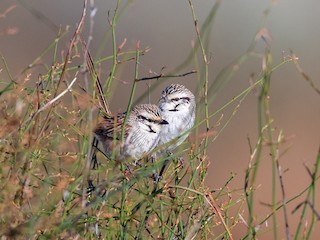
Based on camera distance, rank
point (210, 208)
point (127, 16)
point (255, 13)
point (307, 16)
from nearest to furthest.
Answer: point (210, 208), point (127, 16), point (255, 13), point (307, 16)

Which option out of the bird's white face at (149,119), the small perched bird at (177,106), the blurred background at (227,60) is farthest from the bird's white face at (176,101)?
the blurred background at (227,60)

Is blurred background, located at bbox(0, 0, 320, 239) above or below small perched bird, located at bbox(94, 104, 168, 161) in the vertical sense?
above

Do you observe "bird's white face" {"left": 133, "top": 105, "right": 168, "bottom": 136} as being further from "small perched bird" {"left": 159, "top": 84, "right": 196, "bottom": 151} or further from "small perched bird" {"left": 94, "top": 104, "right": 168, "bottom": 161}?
"small perched bird" {"left": 159, "top": 84, "right": 196, "bottom": 151}

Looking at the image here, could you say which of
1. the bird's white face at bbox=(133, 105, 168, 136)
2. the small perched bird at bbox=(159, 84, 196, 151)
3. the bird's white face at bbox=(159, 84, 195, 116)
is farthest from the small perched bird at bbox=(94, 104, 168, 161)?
the bird's white face at bbox=(159, 84, 195, 116)

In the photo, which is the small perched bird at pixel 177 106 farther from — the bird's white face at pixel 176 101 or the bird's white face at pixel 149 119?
the bird's white face at pixel 149 119

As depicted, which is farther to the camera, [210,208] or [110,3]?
[110,3]

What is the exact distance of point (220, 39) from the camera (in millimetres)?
15641

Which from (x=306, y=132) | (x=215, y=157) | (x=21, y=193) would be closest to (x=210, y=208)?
(x=21, y=193)

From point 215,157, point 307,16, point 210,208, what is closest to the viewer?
point 210,208

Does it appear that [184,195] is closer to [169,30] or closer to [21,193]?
[21,193]

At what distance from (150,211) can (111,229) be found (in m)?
0.45

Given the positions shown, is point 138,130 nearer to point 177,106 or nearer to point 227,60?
point 177,106

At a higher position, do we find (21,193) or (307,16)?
(307,16)

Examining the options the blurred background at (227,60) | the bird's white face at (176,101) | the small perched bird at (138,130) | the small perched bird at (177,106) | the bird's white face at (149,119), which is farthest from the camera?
the blurred background at (227,60)
